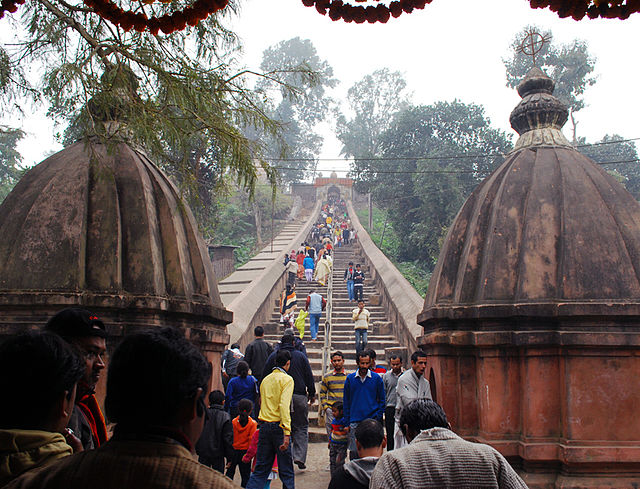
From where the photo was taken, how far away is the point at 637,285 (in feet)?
16.7

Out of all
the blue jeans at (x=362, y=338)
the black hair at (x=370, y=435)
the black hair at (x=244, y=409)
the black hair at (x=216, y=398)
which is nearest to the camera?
the black hair at (x=370, y=435)

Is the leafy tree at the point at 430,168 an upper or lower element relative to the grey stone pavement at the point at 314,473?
upper

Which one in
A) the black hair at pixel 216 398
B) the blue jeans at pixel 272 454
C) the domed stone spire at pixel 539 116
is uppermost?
the domed stone spire at pixel 539 116

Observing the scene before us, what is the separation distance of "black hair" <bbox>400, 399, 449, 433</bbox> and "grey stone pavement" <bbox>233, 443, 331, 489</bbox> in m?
4.00

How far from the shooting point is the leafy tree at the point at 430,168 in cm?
2330

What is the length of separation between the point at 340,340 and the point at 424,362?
21.8 feet

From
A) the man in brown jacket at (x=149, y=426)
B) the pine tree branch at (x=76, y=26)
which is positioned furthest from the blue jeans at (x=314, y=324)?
the man in brown jacket at (x=149, y=426)

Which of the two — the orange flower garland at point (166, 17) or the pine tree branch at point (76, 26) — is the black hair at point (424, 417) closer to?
the orange flower garland at point (166, 17)

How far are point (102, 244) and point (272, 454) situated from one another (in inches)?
105

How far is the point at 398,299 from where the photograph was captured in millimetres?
13250

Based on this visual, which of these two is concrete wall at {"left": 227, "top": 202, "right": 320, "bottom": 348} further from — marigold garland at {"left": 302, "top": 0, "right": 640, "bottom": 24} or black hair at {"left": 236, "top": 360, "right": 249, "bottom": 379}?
marigold garland at {"left": 302, "top": 0, "right": 640, "bottom": 24}

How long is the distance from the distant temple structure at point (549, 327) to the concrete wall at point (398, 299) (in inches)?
134

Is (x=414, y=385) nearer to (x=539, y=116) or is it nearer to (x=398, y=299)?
(x=539, y=116)

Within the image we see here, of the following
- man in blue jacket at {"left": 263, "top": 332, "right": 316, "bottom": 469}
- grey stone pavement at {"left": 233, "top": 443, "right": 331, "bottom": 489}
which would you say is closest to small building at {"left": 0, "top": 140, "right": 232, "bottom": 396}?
man in blue jacket at {"left": 263, "top": 332, "right": 316, "bottom": 469}
